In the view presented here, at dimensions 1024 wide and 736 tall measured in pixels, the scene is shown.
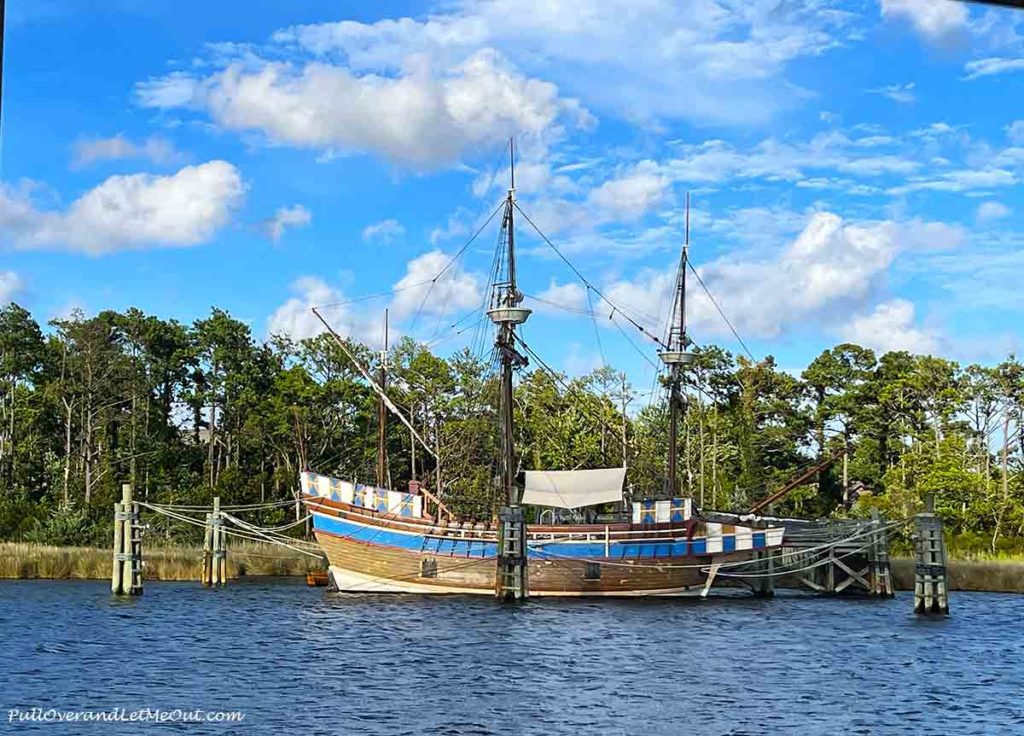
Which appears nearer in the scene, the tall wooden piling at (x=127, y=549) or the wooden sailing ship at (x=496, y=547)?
the tall wooden piling at (x=127, y=549)

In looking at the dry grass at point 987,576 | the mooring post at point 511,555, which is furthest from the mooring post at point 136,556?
the dry grass at point 987,576

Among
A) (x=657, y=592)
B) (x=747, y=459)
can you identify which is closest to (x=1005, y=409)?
(x=747, y=459)

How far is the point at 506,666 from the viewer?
2902 centimetres

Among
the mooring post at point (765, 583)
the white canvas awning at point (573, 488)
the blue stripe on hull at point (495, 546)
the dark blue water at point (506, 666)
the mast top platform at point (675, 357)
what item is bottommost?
the dark blue water at point (506, 666)

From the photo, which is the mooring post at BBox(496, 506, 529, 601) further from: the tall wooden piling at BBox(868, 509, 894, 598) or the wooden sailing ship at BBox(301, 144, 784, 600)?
the tall wooden piling at BBox(868, 509, 894, 598)

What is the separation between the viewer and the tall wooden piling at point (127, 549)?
42.6m

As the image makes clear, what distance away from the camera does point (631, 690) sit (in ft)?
85.4

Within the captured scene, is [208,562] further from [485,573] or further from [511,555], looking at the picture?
[511,555]

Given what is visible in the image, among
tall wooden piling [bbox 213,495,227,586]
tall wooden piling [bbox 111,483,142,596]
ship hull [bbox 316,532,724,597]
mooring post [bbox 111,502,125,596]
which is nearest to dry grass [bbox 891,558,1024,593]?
ship hull [bbox 316,532,724,597]

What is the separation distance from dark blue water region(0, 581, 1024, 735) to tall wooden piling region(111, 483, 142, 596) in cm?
84

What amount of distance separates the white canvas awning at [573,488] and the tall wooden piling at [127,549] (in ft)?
52.7

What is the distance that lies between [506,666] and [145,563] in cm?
3021

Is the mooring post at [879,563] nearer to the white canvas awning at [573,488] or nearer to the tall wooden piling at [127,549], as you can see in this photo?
the white canvas awning at [573,488]

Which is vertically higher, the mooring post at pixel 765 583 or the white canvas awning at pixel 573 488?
the white canvas awning at pixel 573 488
